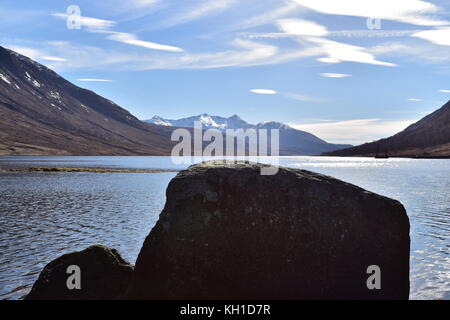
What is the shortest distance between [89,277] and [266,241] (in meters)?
5.59

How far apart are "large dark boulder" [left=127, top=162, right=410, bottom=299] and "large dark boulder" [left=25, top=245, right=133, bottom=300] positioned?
5.88 ft

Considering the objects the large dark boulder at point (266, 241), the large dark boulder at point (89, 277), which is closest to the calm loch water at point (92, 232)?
the large dark boulder at point (89, 277)

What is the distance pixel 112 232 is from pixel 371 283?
1663cm

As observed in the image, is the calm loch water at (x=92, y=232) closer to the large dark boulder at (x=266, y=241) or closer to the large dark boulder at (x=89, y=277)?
the large dark boulder at (x=89, y=277)

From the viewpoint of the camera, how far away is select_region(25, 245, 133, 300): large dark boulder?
36.7ft

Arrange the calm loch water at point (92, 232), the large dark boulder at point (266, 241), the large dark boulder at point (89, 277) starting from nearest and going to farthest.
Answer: the large dark boulder at point (266, 241) → the large dark boulder at point (89, 277) → the calm loch water at point (92, 232)

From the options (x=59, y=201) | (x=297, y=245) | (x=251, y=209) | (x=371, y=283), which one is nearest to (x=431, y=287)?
(x=371, y=283)

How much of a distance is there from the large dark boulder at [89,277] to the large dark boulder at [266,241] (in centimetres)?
179

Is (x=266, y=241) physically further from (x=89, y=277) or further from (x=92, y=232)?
(x=92, y=232)

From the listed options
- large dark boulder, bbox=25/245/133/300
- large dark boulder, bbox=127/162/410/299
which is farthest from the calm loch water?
large dark boulder, bbox=127/162/410/299

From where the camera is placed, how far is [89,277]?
1177 cm

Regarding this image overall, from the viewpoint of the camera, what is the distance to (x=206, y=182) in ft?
33.4

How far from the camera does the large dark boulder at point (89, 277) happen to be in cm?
1120
